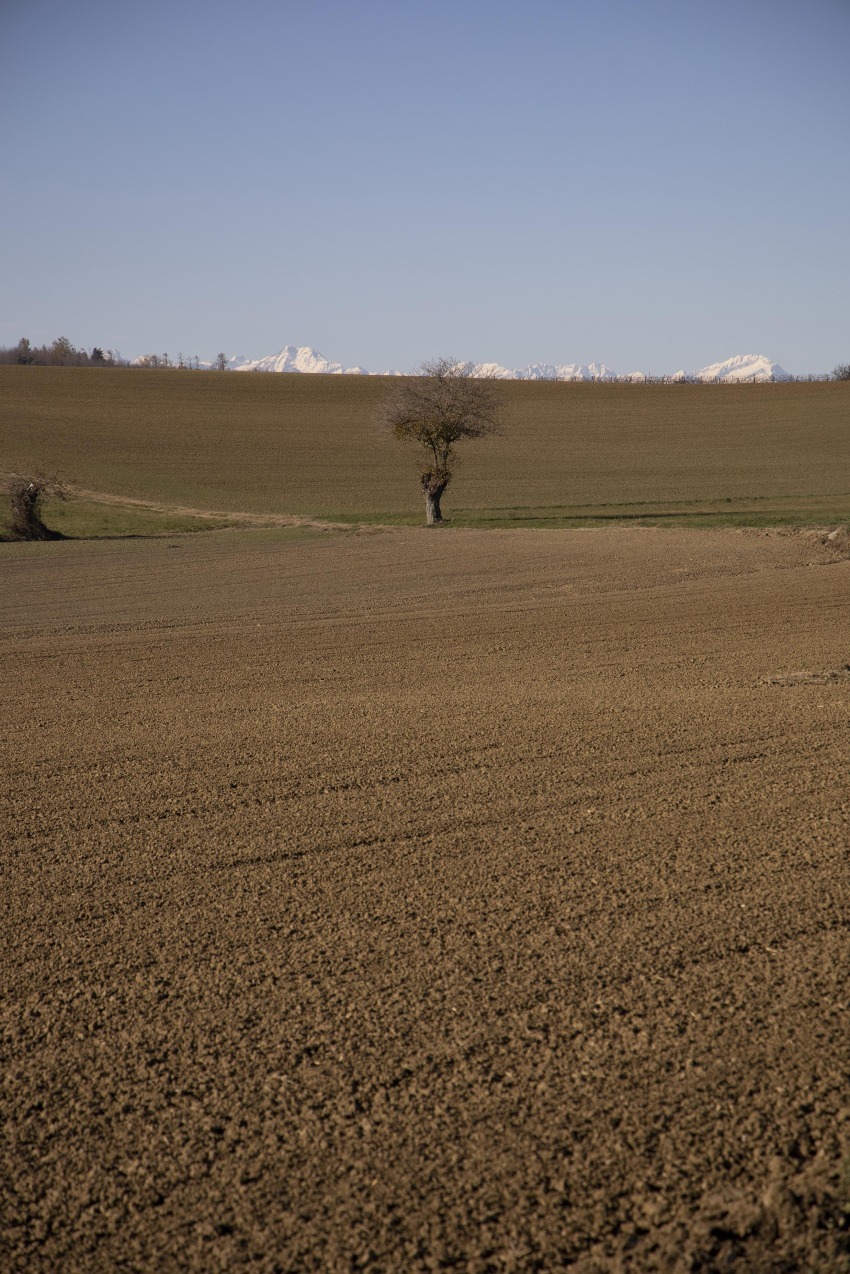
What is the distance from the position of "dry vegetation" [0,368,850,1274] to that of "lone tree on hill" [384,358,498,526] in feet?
76.8

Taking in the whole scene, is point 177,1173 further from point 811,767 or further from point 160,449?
point 160,449

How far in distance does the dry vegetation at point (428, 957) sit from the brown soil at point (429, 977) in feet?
0.05

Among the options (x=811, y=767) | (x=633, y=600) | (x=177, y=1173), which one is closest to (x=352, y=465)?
(x=633, y=600)

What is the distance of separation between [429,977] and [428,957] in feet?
0.57

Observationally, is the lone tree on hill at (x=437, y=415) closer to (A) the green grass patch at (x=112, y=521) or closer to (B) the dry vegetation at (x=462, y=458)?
(B) the dry vegetation at (x=462, y=458)

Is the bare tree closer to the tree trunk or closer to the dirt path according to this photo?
the dirt path

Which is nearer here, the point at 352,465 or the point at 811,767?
the point at 811,767

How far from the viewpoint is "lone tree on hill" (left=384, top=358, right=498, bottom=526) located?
35.3m

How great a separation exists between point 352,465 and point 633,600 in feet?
134

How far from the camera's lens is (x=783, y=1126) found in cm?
336

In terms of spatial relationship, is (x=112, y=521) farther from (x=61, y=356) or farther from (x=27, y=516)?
(x=61, y=356)

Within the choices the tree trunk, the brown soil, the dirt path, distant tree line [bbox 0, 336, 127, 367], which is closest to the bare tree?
the dirt path

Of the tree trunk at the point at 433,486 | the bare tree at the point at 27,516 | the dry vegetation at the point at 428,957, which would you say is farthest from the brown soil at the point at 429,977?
A: the tree trunk at the point at 433,486

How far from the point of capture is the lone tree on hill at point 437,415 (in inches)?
1391
